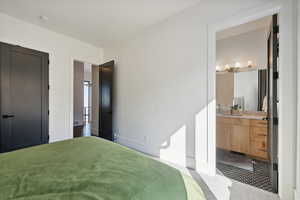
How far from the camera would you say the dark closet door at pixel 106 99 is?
379cm

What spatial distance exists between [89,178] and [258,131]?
3096 millimetres

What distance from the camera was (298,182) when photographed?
4.83 ft

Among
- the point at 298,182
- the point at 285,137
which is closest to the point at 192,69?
the point at 285,137

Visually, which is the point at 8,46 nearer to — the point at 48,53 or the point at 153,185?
the point at 48,53

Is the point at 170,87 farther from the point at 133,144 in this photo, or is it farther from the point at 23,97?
the point at 23,97

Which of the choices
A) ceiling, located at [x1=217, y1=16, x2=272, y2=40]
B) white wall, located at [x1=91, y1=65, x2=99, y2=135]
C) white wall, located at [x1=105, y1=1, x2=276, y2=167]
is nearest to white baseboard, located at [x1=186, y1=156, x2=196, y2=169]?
white wall, located at [x1=105, y1=1, x2=276, y2=167]

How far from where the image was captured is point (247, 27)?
3.16 meters

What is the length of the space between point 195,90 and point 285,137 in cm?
122

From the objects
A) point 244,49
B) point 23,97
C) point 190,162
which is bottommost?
point 190,162

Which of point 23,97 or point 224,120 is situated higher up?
point 23,97

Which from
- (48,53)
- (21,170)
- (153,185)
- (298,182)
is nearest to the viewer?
(153,185)

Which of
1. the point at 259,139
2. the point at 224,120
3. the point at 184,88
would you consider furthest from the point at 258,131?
the point at 184,88

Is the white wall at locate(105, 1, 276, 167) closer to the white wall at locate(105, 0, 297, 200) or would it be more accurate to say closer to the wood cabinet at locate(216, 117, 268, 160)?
the white wall at locate(105, 0, 297, 200)

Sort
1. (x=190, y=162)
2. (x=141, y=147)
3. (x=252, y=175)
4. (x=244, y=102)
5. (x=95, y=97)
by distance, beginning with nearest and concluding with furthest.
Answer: (x=252, y=175), (x=190, y=162), (x=141, y=147), (x=244, y=102), (x=95, y=97)
